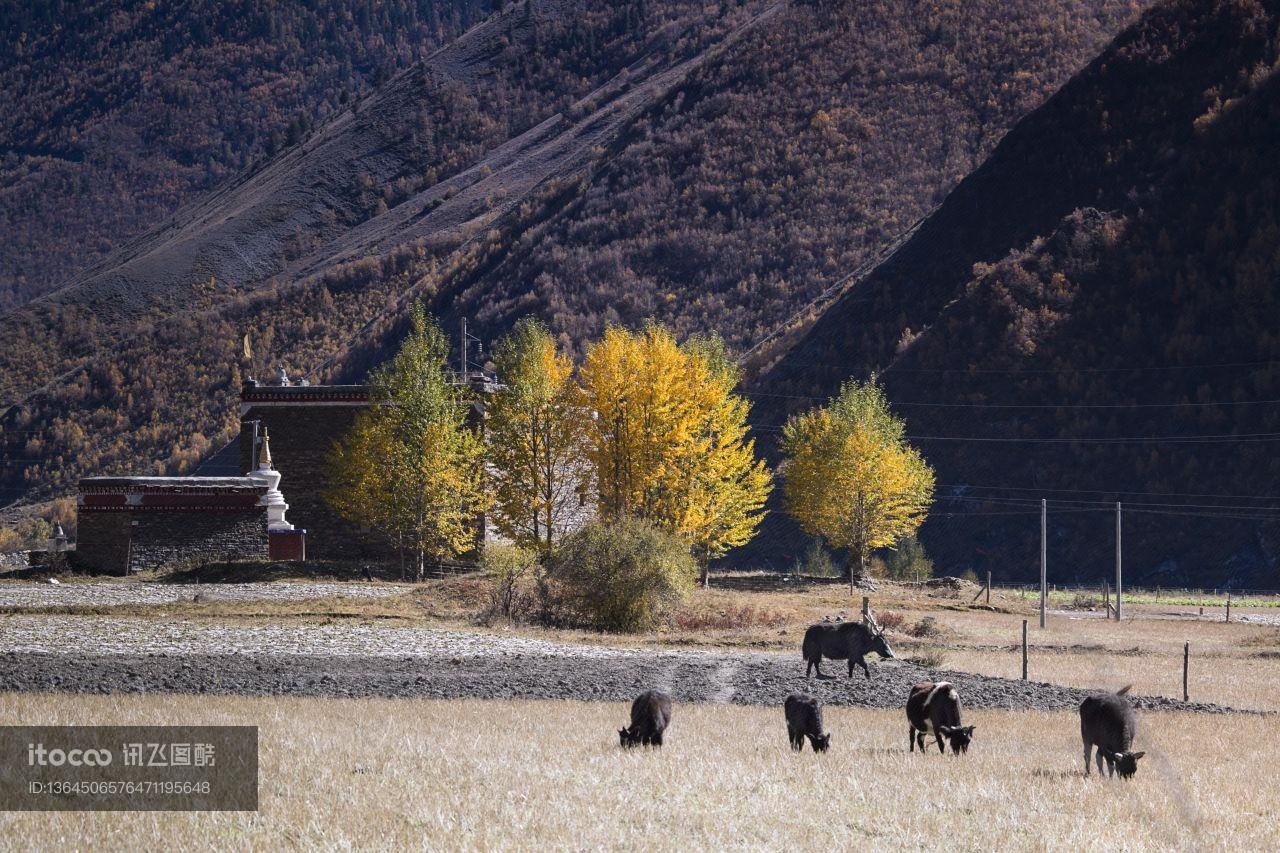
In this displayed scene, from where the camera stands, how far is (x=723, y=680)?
29125 millimetres

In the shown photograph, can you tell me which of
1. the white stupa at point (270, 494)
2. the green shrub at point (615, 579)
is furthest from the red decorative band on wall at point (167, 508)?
the green shrub at point (615, 579)

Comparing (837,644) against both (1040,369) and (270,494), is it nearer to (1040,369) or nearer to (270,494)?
(270,494)

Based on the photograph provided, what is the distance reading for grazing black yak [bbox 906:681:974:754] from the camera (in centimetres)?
1914

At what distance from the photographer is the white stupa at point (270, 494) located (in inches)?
2287

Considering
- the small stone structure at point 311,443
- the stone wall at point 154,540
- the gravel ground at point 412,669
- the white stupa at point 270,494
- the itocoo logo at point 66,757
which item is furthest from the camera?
the small stone structure at point 311,443

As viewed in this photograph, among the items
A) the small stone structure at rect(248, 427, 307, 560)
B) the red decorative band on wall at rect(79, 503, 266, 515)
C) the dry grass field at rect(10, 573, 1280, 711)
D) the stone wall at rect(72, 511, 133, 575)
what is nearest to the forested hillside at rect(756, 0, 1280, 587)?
the dry grass field at rect(10, 573, 1280, 711)

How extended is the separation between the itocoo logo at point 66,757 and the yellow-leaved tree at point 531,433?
4020 cm

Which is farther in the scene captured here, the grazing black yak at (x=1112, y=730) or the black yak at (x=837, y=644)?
the black yak at (x=837, y=644)

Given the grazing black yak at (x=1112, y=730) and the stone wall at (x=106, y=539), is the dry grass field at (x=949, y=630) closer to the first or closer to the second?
the stone wall at (x=106, y=539)

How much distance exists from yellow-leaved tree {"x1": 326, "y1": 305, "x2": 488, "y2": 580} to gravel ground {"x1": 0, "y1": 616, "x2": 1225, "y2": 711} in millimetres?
18209

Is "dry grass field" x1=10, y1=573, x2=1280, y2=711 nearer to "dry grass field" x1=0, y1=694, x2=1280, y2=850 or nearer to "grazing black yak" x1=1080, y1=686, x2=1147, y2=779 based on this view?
"dry grass field" x1=0, y1=694, x2=1280, y2=850

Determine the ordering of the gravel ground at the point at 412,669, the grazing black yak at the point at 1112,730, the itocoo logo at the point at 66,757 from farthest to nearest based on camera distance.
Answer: the gravel ground at the point at 412,669, the grazing black yak at the point at 1112,730, the itocoo logo at the point at 66,757

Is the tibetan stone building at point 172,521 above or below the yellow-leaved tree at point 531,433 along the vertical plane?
below

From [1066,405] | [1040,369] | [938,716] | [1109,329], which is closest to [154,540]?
[938,716]
